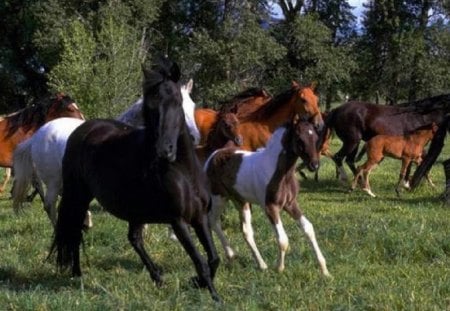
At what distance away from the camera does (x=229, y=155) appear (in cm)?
734

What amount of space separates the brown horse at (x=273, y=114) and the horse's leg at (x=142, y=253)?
4.20 m

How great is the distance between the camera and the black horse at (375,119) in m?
14.1

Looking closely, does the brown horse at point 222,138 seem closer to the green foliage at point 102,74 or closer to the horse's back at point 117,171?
the horse's back at point 117,171

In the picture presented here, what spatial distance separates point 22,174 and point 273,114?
3947 mm

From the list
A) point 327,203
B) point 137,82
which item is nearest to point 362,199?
point 327,203

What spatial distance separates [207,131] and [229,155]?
2.53m

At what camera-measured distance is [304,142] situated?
6.20 m

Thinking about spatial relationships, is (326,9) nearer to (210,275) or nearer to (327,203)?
(327,203)

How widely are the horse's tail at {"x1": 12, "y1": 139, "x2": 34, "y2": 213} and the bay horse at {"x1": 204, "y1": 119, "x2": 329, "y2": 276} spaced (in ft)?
8.68

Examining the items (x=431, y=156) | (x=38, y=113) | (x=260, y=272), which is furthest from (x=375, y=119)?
(x=260, y=272)

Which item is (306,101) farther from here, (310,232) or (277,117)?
(310,232)

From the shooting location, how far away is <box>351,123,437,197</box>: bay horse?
13.1 metres

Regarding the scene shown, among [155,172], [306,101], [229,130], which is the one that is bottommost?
[229,130]

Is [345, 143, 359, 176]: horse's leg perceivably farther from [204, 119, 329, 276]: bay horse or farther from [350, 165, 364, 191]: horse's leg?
[204, 119, 329, 276]: bay horse
